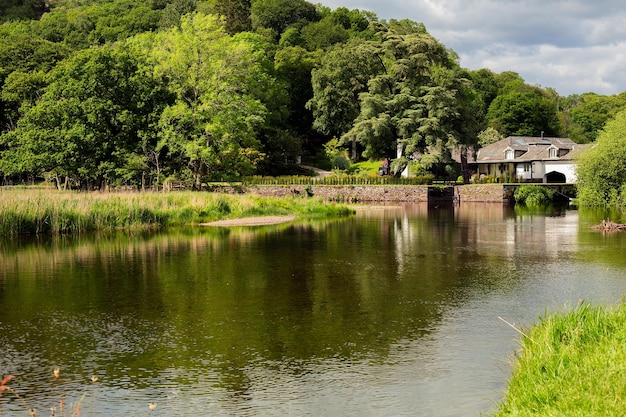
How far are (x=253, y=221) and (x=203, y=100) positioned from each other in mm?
19782

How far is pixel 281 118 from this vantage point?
92.1 metres

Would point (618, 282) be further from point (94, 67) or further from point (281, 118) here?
point (281, 118)

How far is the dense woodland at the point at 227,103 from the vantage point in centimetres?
5281

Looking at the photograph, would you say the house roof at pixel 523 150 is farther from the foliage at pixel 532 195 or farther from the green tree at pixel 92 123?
the green tree at pixel 92 123

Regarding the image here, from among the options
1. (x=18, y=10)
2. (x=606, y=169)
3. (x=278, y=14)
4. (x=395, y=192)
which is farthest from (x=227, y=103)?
(x=18, y=10)

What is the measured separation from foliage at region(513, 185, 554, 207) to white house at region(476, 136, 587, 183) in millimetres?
12070

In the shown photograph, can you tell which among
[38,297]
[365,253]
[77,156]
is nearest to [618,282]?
[365,253]

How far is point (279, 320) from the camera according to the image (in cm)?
1549

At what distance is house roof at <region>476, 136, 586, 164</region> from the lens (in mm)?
90062

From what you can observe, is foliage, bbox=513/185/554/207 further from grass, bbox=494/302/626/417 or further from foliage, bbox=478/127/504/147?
grass, bbox=494/302/626/417

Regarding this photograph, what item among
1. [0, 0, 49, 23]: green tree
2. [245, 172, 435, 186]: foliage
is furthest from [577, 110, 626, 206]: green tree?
[0, 0, 49, 23]: green tree

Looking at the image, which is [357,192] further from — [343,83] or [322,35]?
[322,35]

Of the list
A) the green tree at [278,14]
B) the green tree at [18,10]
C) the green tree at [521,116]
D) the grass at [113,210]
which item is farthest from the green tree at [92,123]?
the green tree at [18,10]

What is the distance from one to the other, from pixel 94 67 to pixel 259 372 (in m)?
46.2
